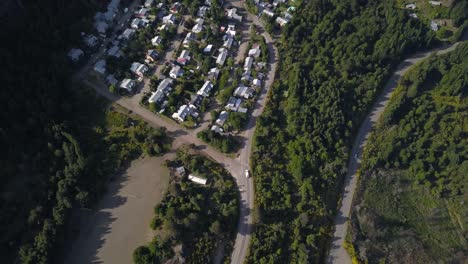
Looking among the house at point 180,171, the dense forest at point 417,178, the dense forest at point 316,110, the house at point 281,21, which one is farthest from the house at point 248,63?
the dense forest at point 417,178

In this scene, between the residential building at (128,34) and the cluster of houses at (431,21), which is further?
the cluster of houses at (431,21)

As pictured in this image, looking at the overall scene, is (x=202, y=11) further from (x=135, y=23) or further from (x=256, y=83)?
(x=256, y=83)

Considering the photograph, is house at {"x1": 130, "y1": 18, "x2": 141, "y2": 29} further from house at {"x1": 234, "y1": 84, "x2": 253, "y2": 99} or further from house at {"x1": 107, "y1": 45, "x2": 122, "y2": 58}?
house at {"x1": 234, "y1": 84, "x2": 253, "y2": 99}

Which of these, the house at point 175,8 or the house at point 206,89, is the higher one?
the house at point 175,8

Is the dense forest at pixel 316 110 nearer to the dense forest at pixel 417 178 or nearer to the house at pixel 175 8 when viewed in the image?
the dense forest at pixel 417 178

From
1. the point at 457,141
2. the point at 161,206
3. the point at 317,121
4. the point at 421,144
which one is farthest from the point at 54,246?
the point at 457,141

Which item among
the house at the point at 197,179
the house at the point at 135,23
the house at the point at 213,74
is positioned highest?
the house at the point at 135,23

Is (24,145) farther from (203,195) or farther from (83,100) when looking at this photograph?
(203,195)

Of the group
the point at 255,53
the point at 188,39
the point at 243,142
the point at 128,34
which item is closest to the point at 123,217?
the point at 243,142
